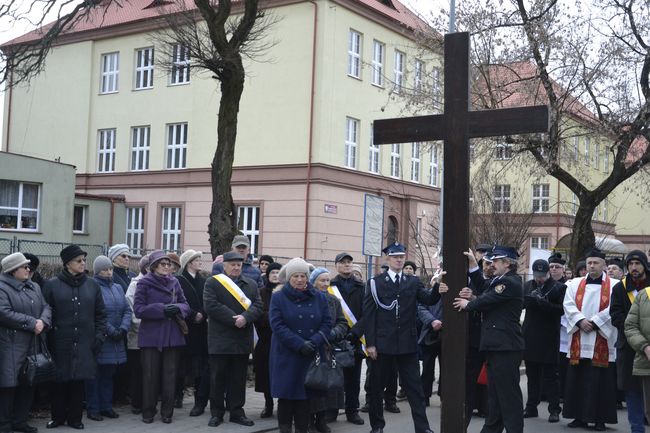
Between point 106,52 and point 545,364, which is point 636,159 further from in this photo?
point 106,52

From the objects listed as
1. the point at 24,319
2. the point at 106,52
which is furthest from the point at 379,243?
the point at 106,52

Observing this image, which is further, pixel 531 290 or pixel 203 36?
pixel 203 36

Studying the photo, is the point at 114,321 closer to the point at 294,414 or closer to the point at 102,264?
the point at 102,264

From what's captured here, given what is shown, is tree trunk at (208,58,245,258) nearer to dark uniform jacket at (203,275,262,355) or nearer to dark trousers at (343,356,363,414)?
dark trousers at (343,356,363,414)

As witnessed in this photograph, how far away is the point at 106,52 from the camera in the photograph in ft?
124

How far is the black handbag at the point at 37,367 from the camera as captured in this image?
8.48 metres

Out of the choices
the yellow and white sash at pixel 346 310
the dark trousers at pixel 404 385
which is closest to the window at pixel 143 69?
the yellow and white sash at pixel 346 310

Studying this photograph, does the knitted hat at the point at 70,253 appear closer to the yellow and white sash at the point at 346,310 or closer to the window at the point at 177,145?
the yellow and white sash at the point at 346,310

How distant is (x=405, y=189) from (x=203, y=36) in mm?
19679

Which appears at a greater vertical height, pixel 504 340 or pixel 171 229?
pixel 171 229

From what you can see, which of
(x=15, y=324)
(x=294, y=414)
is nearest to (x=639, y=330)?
(x=294, y=414)

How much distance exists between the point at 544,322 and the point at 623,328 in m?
2.02

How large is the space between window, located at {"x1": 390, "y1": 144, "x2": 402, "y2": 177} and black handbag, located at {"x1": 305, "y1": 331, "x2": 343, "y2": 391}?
26445 mm

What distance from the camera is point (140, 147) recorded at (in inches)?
1437
